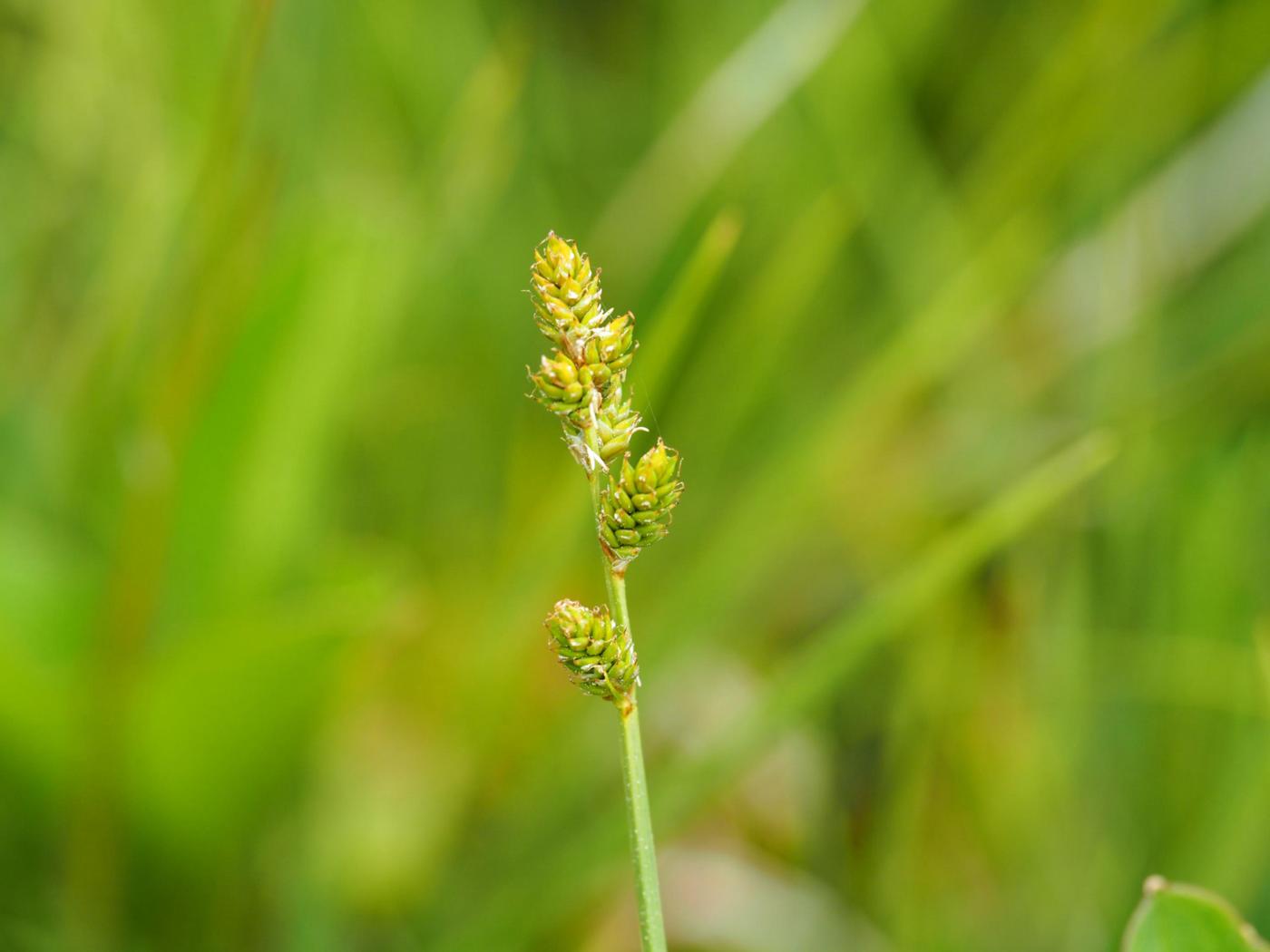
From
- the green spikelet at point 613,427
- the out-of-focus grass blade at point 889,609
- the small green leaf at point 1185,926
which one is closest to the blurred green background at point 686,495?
the out-of-focus grass blade at point 889,609

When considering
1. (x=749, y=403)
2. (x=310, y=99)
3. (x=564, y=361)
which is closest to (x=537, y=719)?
(x=749, y=403)

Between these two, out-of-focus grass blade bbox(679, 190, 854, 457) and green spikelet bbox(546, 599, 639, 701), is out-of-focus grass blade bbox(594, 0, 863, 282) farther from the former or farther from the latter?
green spikelet bbox(546, 599, 639, 701)

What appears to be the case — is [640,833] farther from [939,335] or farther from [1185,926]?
[939,335]

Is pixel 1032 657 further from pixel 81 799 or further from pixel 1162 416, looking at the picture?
pixel 81 799

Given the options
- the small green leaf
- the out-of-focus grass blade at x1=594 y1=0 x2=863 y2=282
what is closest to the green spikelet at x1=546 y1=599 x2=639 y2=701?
the small green leaf

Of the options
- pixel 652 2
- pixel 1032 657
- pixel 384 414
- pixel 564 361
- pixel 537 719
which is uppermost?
pixel 652 2

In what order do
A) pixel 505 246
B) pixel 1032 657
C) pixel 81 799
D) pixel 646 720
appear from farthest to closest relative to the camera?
pixel 505 246
pixel 646 720
pixel 1032 657
pixel 81 799
